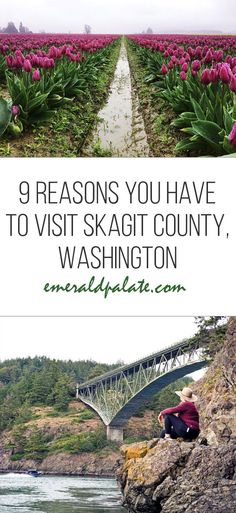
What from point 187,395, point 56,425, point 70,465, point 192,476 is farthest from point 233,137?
point 56,425

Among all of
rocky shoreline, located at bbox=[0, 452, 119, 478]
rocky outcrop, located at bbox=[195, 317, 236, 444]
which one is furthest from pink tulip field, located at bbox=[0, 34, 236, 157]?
rocky shoreline, located at bbox=[0, 452, 119, 478]

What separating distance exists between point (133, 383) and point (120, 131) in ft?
71.0

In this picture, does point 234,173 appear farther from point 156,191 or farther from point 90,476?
point 90,476

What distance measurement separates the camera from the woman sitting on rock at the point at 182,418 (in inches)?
350

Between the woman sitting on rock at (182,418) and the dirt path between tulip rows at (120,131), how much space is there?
253 cm

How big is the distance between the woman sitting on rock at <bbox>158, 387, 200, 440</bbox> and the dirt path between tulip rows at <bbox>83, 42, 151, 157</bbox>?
2.53 meters

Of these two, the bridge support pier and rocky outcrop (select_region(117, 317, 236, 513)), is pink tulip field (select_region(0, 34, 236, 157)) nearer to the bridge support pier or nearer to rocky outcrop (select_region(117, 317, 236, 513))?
rocky outcrop (select_region(117, 317, 236, 513))

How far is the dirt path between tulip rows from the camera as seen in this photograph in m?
9.55

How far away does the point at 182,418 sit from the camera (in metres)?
9.15

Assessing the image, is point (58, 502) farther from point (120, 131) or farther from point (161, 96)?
point (120, 131)

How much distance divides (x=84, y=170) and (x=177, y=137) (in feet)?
8.55

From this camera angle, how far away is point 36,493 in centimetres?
2523

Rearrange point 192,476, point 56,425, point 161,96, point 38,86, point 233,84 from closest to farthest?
1. point 233,84
2. point 38,86
3. point 192,476
4. point 161,96
5. point 56,425

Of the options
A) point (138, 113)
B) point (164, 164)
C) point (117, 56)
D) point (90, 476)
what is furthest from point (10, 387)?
point (164, 164)
